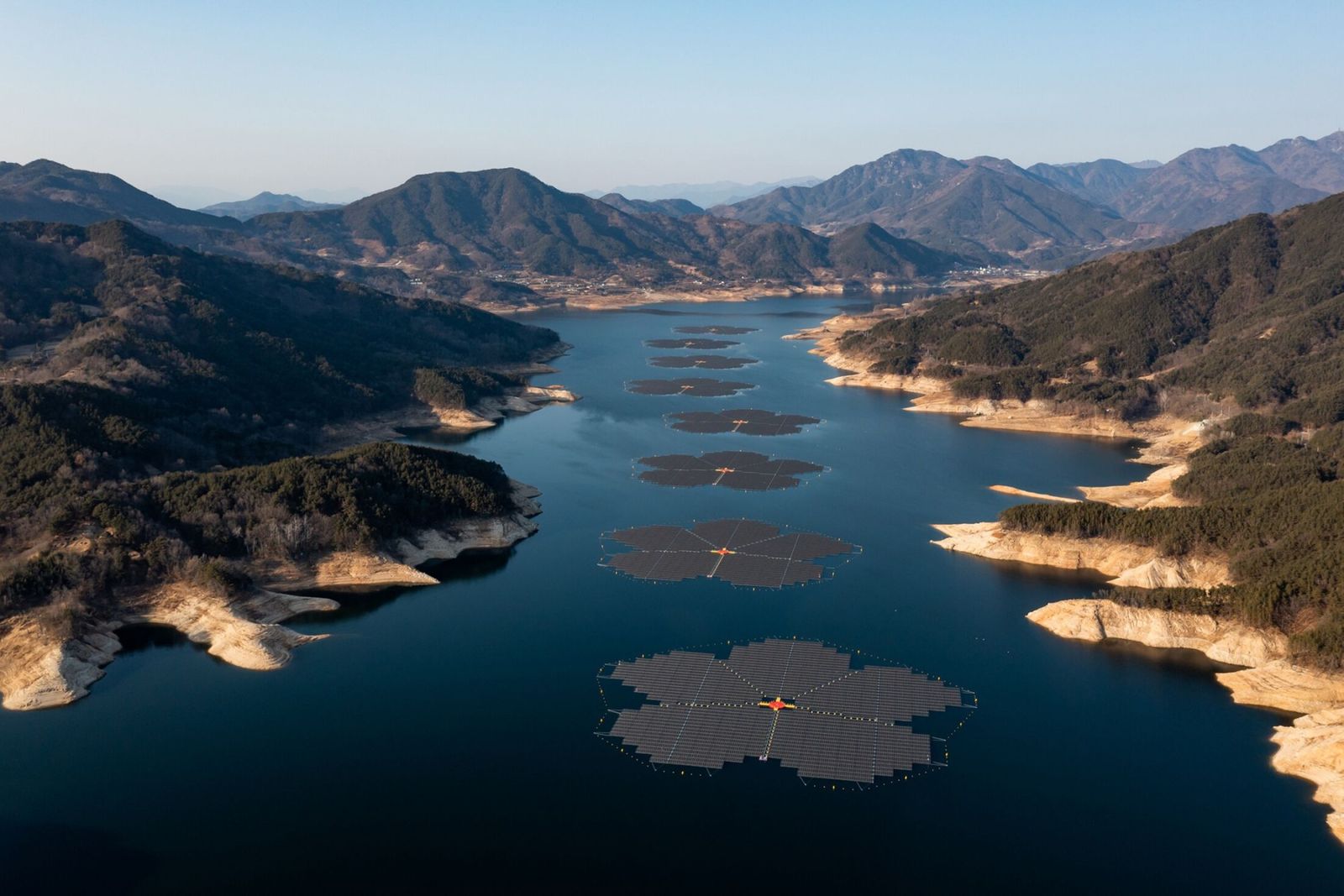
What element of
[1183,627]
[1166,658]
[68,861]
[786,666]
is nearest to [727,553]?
[786,666]

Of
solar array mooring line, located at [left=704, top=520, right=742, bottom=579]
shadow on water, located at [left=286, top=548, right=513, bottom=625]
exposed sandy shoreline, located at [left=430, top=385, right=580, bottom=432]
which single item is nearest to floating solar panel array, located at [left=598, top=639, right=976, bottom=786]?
solar array mooring line, located at [left=704, top=520, right=742, bottom=579]

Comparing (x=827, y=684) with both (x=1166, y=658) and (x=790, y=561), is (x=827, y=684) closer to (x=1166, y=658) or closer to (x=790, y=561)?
(x=790, y=561)

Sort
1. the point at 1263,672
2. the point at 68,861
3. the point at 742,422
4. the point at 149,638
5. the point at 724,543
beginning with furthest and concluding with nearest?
the point at 742,422 < the point at 724,543 < the point at 149,638 < the point at 1263,672 < the point at 68,861

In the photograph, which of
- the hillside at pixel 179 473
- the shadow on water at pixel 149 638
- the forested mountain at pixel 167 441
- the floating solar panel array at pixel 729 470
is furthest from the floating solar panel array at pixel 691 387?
the shadow on water at pixel 149 638

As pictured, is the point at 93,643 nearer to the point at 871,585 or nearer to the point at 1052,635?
the point at 871,585

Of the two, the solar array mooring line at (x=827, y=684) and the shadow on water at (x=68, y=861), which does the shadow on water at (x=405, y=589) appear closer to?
the shadow on water at (x=68, y=861)
